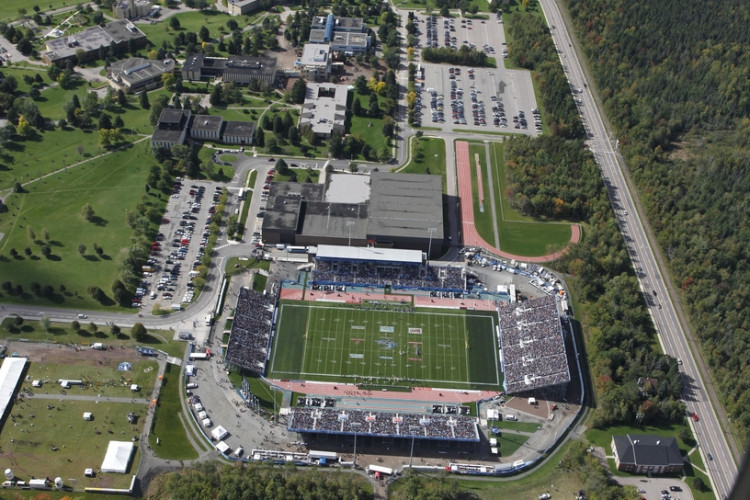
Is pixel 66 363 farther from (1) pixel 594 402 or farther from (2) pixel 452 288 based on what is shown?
(1) pixel 594 402

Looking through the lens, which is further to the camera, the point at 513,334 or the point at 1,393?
the point at 513,334

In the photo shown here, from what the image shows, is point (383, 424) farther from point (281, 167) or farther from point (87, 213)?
point (87, 213)

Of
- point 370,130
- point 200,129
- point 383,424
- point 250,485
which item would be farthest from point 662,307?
point 200,129

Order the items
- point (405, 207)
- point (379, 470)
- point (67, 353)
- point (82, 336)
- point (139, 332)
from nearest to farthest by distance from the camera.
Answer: point (379, 470) → point (67, 353) → point (139, 332) → point (82, 336) → point (405, 207)

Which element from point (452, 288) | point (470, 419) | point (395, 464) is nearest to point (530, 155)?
point (452, 288)

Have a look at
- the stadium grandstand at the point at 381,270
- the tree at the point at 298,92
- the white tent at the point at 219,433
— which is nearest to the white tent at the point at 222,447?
the white tent at the point at 219,433

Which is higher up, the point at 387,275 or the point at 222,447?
the point at 387,275
